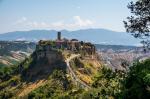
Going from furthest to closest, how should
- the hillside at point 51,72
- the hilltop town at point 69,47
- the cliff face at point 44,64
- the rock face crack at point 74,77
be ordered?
the hilltop town at point 69,47, the cliff face at point 44,64, the hillside at point 51,72, the rock face crack at point 74,77

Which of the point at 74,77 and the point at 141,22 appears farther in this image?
the point at 74,77

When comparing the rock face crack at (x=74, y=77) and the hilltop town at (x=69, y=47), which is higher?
the hilltop town at (x=69, y=47)

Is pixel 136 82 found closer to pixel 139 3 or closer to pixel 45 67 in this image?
pixel 139 3

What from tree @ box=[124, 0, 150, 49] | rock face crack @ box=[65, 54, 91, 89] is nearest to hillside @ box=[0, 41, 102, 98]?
rock face crack @ box=[65, 54, 91, 89]

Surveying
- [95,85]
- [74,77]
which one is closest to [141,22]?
[95,85]

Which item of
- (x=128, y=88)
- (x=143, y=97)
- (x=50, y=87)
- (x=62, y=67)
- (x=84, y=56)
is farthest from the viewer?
(x=84, y=56)

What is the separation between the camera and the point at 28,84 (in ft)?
490

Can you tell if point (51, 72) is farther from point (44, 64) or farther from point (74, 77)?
point (74, 77)

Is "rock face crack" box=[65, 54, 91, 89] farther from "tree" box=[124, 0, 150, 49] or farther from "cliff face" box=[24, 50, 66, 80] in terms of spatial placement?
"tree" box=[124, 0, 150, 49]

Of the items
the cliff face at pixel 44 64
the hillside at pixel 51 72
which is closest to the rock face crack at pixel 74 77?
the hillside at pixel 51 72

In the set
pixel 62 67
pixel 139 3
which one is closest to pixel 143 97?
pixel 139 3

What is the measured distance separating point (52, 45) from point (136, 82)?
130 meters

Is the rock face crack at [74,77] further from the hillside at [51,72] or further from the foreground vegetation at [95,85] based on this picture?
the foreground vegetation at [95,85]

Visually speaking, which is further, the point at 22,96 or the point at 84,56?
the point at 84,56
